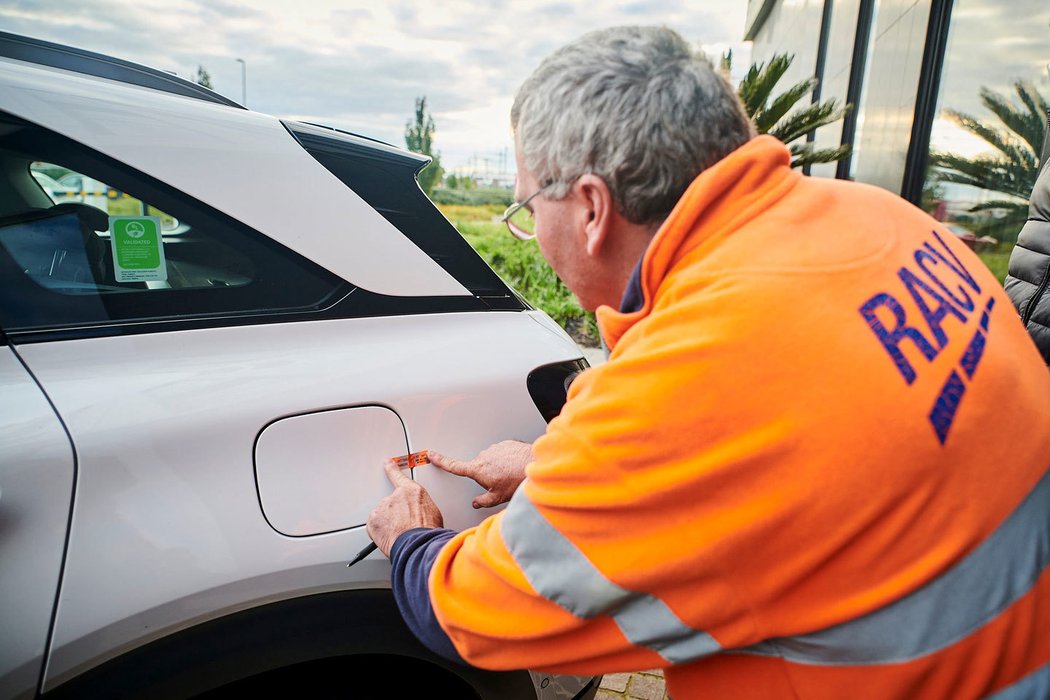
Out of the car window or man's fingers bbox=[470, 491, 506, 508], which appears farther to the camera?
man's fingers bbox=[470, 491, 506, 508]

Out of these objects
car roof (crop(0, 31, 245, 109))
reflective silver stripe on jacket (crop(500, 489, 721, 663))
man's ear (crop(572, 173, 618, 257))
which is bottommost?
reflective silver stripe on jacket (crop(500, 489, 721, 663))

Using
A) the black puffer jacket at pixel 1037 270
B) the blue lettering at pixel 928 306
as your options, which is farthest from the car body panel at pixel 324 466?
the black puffer jacket at pixel 1037 270

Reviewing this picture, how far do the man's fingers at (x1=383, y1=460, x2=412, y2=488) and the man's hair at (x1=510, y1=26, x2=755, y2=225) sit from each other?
616 millimetres

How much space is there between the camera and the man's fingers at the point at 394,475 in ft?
4.23

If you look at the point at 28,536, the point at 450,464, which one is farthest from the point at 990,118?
the point at 28,536

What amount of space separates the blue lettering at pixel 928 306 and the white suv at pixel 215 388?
783 mm

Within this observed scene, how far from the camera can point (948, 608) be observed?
89 cm

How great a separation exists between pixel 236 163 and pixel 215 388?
1.42 ft

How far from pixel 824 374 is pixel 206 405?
3.22 ft

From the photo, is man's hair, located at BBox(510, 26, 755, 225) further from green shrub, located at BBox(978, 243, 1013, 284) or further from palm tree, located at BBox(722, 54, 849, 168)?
palm tree, located at BBox(722, 54, 849, 168)

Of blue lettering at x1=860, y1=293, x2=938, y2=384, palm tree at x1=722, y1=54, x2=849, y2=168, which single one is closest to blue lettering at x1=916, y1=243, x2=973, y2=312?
blue lettering at x1=860, y1=293, x2=938, y2=384

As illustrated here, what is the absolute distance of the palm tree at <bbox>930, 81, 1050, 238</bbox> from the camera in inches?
183

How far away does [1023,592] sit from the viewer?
907mm

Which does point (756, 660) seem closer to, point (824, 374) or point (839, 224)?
point (824, 374)
